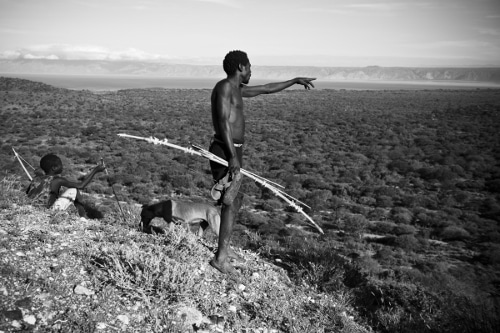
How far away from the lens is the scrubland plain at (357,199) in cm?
516

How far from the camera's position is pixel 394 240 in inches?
396

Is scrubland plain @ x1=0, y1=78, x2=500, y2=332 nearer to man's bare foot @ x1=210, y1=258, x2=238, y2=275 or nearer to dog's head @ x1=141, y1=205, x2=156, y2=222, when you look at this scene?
dog's head @ x1=141, y1=205, x2=156, y2=222

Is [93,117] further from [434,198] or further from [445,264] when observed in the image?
[445,264]

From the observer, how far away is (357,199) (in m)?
13.7

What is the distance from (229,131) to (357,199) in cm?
1095

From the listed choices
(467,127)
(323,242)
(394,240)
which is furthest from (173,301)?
(467,127)

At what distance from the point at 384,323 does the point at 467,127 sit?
3253 cm

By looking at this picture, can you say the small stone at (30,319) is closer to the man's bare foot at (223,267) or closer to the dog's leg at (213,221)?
the man's bare foot at (223,267)

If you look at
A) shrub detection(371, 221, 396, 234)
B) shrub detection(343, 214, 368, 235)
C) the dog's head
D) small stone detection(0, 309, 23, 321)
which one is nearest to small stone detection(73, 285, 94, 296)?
small stone detection(0, 309, 23, 321)

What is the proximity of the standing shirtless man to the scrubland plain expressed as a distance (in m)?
1.21

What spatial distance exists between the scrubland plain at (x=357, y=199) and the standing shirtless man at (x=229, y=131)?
1.21 m

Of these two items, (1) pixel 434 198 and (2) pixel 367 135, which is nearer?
(1) pixel 434 198

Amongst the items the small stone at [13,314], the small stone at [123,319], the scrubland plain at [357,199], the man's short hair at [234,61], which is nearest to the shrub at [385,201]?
the scrubland plain at [357,199]

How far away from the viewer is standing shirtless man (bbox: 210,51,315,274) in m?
3.65
